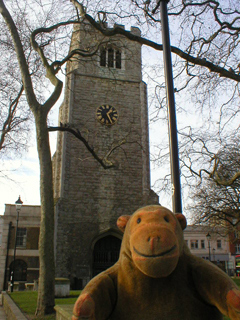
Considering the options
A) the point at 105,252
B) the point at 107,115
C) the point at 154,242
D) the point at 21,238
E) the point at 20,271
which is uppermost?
the point at 107,115

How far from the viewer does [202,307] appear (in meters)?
2.01

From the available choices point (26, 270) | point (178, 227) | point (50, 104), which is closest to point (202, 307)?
point (178, 227)

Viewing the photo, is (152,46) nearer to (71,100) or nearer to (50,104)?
(50,104)

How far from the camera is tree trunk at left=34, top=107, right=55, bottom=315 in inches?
285

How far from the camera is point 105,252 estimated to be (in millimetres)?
18125

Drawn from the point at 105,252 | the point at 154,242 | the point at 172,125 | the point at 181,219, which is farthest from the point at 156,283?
the point at 105,252

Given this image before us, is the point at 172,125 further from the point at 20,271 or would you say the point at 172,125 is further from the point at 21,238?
the point at 21,238

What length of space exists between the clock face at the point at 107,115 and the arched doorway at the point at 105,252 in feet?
24.7

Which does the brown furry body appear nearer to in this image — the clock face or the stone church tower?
the stone church tower

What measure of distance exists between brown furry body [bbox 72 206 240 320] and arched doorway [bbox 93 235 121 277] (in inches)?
644

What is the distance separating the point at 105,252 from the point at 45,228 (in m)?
11.0

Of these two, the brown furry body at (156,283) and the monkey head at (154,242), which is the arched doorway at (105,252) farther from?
the monkey head at (154,242)

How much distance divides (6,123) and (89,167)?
19.0 feet

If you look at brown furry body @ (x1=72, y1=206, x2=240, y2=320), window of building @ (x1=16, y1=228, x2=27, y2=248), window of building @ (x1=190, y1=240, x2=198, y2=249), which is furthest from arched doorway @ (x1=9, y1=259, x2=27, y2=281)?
window of building @ (x1=190, y1=240, x2=198, y2=249)
